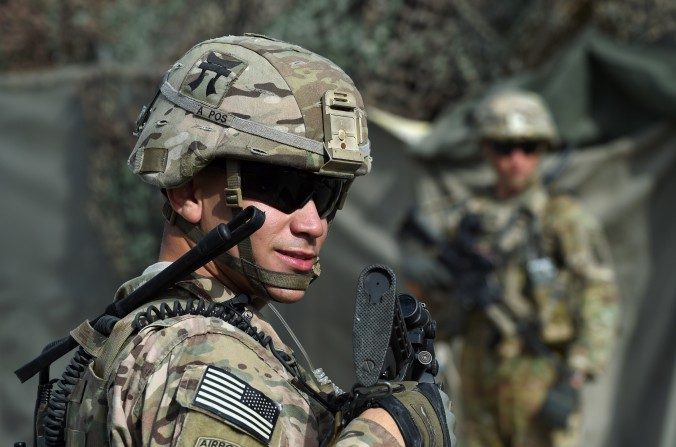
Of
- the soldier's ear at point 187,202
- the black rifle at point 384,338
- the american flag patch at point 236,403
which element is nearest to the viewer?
the american flag patch at point 236,403

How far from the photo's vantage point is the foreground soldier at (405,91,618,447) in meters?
6.97

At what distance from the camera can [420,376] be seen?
2.77 metres

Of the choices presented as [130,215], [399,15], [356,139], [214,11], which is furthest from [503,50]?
[356,139]

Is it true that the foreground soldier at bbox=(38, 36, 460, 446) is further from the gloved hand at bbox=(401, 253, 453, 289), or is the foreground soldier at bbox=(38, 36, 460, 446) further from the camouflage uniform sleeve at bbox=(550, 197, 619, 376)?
the gloved hand at bbox=(401, 253, 453, 289)

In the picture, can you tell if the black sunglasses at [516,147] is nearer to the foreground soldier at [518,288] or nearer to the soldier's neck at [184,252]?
the foreground soldier at [518,288]

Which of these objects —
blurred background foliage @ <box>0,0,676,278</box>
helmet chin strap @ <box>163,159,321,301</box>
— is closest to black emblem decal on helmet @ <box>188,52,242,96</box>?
helmet chin strap @ <box>163,159,321,301</box>

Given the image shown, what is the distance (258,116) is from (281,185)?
144 millimetres

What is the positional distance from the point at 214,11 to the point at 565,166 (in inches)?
98.8

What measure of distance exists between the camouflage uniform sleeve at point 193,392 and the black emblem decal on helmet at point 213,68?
1.59 feet

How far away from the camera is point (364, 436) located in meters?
2.47

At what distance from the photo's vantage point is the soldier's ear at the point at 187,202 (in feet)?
9.41

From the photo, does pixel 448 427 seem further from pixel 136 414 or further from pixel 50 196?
pixel 50 196

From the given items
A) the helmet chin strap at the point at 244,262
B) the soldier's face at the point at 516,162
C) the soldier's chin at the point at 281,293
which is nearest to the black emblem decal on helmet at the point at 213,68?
the helmet chin strap at the point at 244,262

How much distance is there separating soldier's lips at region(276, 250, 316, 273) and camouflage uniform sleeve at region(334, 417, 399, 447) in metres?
0.45
